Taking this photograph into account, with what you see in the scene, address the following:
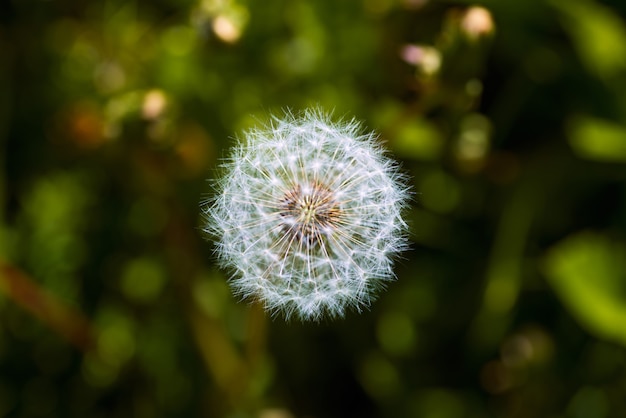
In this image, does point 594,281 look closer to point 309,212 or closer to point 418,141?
point 418,141

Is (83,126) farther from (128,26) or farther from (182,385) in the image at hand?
(182,385)

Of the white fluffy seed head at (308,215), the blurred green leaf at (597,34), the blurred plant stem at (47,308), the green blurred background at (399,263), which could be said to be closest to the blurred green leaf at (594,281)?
the green blurred background at (399,263)

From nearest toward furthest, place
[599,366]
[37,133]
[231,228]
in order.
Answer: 1. [231,228]
2. [599,366]
3. [37,133]

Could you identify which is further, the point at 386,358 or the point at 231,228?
the point at 386,358

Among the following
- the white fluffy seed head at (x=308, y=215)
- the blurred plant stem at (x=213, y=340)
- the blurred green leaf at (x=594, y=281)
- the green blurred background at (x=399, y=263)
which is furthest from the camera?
the green blurred background at (x=399, y=263)

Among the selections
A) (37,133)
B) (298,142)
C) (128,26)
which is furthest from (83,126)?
(298,142)

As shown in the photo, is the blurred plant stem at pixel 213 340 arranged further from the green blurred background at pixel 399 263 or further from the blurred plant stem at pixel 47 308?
the blurred plant stem at pixel 47 308
